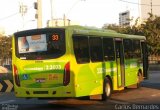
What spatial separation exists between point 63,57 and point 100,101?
325cm

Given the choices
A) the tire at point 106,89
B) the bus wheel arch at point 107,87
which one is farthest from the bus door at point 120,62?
the tire at point 106,89

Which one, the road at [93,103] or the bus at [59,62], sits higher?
the bus at [59,62]

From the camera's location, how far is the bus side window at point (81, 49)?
16.1 m

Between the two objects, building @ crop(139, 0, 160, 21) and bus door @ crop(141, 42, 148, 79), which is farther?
building @ crop(139, 0, 160, 21)

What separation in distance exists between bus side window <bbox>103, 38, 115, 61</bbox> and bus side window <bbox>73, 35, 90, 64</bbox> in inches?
71.7

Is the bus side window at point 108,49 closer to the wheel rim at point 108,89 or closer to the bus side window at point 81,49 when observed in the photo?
the wheel rim at point 108,89

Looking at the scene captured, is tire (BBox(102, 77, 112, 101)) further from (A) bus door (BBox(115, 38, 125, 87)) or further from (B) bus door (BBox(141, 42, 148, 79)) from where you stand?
(B) bus door (BBox(141, 42, 148, 79))

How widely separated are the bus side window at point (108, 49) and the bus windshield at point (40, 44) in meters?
3.19

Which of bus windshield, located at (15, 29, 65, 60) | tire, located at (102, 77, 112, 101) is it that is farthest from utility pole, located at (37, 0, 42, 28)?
bus windshield, located at (15, 29, 65, 60)

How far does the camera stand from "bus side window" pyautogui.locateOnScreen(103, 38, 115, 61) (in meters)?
18.7

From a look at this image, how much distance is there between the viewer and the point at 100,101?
18.1 m

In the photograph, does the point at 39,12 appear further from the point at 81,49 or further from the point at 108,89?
the point at 81,49

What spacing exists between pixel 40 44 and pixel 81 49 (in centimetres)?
151

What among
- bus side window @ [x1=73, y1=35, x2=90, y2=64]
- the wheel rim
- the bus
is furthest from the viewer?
the wheel rim
